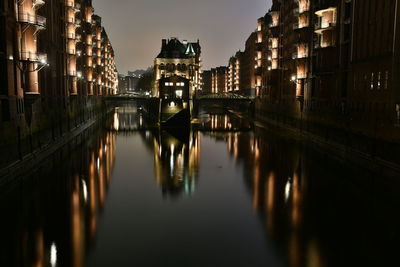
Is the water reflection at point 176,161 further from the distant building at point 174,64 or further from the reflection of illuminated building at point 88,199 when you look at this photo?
the distant building at point 174,64

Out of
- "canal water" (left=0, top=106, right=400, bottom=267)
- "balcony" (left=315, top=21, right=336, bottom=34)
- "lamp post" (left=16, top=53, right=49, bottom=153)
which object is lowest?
"canal water" (left=0, top=106, right=400, bottom=267)

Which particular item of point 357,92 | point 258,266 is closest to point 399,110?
point 357,92

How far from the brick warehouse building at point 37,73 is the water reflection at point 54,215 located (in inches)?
137

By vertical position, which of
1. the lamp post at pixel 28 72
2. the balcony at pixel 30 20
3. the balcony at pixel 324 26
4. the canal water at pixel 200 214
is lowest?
the canal water at pixel 200 214

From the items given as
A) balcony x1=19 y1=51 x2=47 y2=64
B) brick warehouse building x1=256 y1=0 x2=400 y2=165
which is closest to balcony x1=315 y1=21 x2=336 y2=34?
brick warehouse building x1=256 y1=0 x2=400 y2=165

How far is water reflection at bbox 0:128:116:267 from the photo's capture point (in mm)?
A: 14336

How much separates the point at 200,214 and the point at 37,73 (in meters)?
27.5

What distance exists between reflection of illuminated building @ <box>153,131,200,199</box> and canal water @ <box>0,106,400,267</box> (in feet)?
0.56

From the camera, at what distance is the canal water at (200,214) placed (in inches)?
571

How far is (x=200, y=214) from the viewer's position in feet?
64.9

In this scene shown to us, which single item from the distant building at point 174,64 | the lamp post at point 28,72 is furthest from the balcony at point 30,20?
the distant building at point 174,64

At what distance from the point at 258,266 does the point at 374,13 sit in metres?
30.9

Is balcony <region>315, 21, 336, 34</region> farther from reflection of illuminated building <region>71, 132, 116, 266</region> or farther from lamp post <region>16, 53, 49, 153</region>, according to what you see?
lamp post <region>16, 53, 49, 153</region>

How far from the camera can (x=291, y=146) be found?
139 feet
